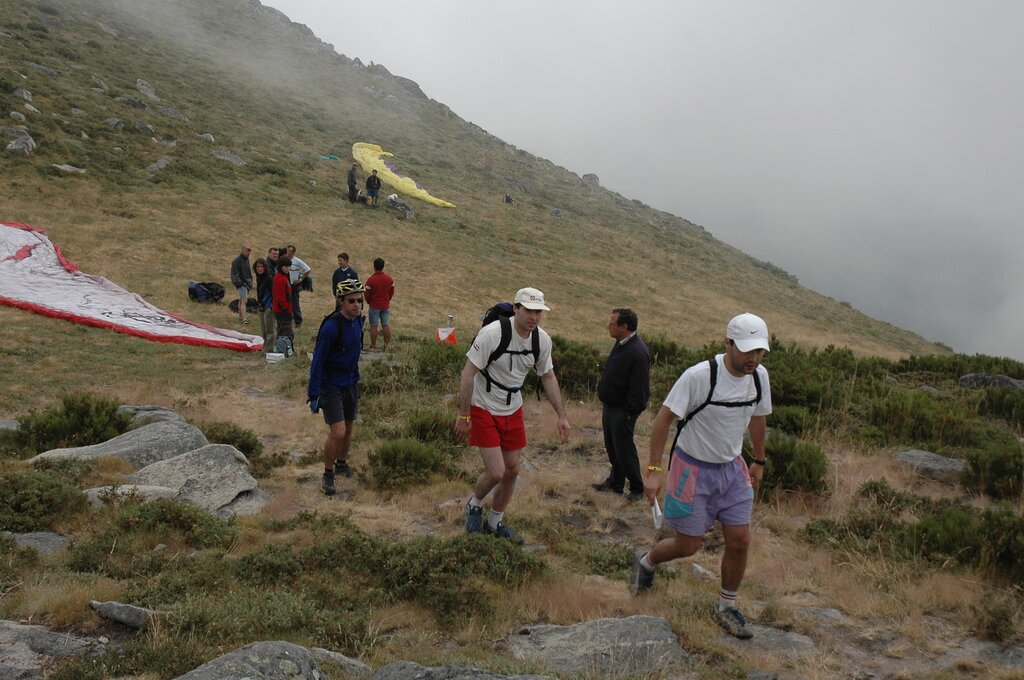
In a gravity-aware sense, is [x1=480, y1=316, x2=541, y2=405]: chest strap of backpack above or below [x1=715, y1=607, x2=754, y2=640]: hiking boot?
above

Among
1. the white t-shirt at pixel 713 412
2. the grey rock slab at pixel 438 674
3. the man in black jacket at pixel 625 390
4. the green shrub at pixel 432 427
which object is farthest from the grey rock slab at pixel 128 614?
the green shrub at pixel 432 427

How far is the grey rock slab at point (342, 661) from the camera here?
3.46m

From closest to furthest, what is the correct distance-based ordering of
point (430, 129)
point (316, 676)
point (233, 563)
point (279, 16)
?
point (316, 676), point (233, 563), point (430, 129), point (279, 16)

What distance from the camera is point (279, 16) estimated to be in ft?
258

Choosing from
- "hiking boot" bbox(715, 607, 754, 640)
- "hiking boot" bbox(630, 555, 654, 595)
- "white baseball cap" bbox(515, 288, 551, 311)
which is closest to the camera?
"hiking boot" bbox(715, 607, 754, 640)

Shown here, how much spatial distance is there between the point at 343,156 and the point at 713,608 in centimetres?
4045

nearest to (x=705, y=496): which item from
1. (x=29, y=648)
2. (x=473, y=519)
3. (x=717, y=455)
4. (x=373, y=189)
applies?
(x=717, y=455)

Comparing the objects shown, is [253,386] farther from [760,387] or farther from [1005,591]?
[1005,591]

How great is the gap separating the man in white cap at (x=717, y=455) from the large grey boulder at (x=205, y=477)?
411 centimetres

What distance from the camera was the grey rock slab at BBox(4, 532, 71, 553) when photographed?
4980 mm

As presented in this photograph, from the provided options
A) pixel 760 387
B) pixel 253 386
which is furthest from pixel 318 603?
pixel 253 386

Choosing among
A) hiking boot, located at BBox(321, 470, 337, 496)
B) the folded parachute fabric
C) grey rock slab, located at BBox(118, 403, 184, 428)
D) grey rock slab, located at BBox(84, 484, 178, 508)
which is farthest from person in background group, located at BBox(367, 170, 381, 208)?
grey rock slab, located at BBox(84, 484, 178, 508)

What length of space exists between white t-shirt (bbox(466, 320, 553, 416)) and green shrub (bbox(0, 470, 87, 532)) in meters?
3.47

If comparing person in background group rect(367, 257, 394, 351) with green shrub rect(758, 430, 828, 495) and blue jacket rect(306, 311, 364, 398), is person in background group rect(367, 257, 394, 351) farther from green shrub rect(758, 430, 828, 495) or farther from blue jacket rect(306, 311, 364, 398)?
green shrub rect(758, 430, 828, 495)
